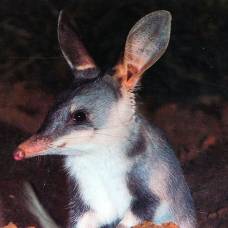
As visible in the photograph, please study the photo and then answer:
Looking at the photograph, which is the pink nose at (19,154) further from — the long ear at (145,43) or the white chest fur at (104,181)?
the long ear at (145,43)

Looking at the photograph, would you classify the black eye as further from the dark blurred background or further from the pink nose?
the dark blurred background

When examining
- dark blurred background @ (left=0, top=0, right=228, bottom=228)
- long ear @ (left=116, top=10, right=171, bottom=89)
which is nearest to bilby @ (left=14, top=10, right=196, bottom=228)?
long ear @ (left=116, top=10, right=171, bottom=89)

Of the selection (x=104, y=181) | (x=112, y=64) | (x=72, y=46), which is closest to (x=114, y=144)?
(x=104, y=181)

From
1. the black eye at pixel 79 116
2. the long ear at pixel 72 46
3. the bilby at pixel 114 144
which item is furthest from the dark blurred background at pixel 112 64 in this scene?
the black eye at pixel 79 116

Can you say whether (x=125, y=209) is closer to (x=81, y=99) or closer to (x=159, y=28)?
(x=81, y=99)

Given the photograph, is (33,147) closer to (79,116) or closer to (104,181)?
(79,116)
